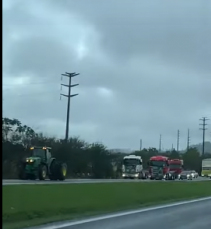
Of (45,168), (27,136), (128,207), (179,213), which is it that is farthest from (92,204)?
(27,136)

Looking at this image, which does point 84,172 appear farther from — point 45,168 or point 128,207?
point 128,207

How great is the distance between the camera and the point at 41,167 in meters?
47.0

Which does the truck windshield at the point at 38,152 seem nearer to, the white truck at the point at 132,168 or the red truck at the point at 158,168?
the white truck at the point at 132,168

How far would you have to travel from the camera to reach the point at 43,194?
92.0ft

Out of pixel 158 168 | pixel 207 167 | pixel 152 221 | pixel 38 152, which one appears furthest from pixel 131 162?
pixel 152 221

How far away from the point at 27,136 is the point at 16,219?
56307mm

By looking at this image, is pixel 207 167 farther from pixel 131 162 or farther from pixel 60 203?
pixel 60 203

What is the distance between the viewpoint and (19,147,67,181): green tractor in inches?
1866

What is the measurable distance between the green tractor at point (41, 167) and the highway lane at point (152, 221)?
76.6 feet

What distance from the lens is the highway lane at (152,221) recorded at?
1805 cm

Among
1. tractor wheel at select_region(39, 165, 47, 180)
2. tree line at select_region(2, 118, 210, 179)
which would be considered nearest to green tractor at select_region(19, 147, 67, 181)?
tractor wheel at select_region(39, 165, 47, 180)

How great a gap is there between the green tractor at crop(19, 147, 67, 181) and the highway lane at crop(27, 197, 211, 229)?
23363 millimetres

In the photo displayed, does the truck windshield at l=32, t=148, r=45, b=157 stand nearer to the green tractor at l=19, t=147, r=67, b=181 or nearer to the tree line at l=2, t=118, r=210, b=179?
the green tractor at l=19, t=147, r=67, b=181

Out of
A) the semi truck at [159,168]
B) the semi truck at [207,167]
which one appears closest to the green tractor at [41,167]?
the semi truck at [159,168]
